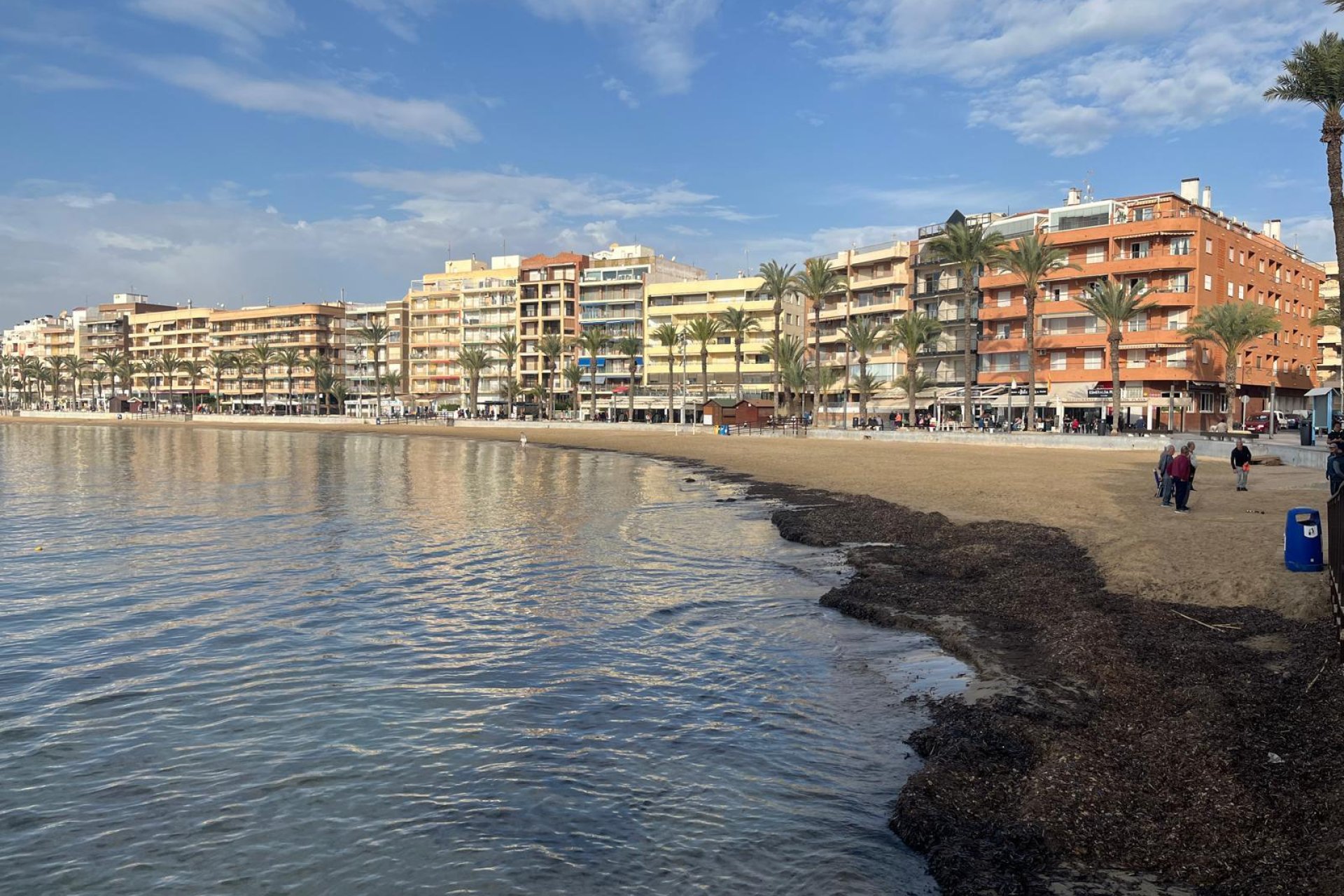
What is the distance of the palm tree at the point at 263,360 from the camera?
144875mm

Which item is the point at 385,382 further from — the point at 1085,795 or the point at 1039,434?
the point at 1085,795

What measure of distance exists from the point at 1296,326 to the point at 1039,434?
2057 inches

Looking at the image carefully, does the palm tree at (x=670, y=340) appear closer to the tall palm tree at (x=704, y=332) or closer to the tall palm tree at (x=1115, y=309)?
the tall palm tree at (x=704, y=332)

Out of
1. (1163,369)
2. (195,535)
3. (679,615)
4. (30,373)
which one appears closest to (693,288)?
(1163,369)

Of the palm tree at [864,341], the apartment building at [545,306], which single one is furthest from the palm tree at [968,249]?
the apartment building at [545,306]

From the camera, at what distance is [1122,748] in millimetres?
7645

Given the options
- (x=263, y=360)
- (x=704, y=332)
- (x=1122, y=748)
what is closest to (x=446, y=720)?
(x=1122, y=748)

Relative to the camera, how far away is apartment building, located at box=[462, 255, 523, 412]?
143250mm

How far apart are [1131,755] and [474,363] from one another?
128 metres

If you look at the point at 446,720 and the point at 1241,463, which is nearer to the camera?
the point at 446,720

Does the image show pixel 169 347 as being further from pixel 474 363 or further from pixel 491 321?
pixel 474 363

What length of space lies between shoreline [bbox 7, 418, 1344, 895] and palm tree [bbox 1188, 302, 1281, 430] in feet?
191

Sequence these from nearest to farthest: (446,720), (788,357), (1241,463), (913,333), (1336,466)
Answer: (446,720) → (1336,466) → (1241,463) → (913,333) → (788,357)

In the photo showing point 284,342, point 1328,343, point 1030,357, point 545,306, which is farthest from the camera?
point 284,342
